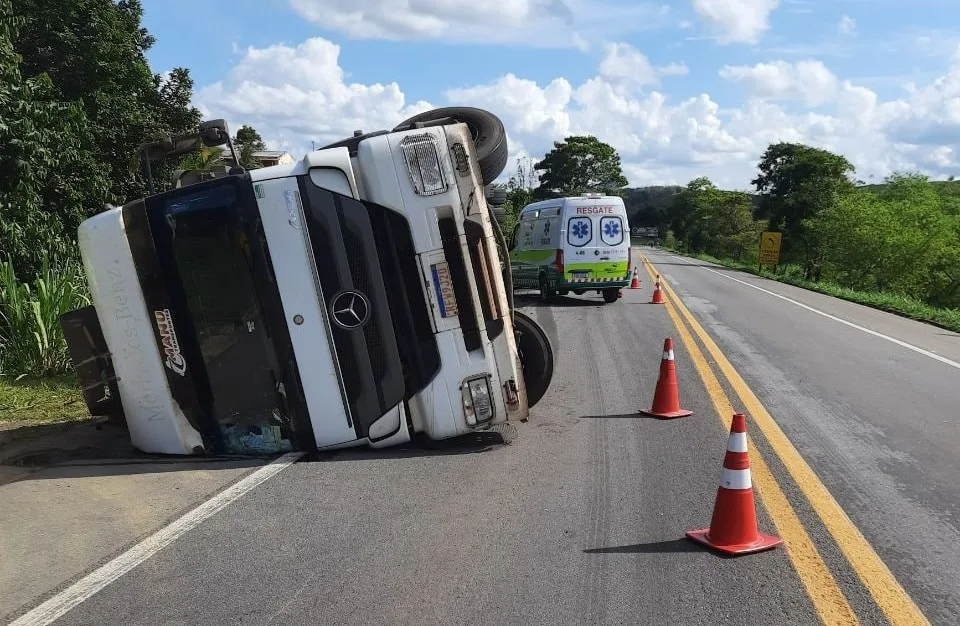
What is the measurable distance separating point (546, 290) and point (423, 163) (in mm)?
12721

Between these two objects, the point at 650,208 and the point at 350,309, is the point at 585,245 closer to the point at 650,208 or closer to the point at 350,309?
the point at 350,309

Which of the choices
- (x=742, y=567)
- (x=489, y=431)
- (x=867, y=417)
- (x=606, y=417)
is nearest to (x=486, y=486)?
(x=489, y=431)

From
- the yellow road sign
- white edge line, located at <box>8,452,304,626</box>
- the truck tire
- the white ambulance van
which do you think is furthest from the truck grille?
the yellow road sign

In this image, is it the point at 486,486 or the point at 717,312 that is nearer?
the point at 486,486

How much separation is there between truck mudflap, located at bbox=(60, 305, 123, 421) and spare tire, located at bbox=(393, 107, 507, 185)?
2.97 meters

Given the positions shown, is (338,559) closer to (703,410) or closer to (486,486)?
(486,486)

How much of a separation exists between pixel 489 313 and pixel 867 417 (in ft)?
12.3

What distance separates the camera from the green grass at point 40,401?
6.90 meters

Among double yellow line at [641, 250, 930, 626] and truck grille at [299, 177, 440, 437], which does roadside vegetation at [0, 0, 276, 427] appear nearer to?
truck grille at [299, 177, 440, 437]

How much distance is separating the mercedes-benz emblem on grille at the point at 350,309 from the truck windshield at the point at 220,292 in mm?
521

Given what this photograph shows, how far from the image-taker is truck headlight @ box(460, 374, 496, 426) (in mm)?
5445

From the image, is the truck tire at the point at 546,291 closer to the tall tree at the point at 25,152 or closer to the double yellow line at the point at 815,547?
the tall tree at the point at 25,152

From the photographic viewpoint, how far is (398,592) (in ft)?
11.2

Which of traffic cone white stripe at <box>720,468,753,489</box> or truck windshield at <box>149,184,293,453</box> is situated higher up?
truck windshield at <box>149,184,293,453</box>
